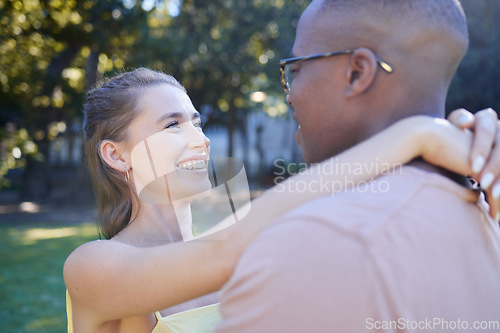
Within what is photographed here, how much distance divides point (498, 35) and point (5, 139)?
1610 cm

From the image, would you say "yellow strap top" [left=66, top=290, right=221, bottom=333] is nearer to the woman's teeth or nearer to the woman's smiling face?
the woman's smiling face

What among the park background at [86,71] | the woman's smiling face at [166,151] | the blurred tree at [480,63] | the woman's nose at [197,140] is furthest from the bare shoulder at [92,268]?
the blurred tree at [480,63]

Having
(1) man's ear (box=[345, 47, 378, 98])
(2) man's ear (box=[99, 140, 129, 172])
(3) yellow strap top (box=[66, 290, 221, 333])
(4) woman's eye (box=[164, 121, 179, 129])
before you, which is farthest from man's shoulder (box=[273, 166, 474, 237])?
(2) man's ear (box=[99, 140, 129, 172])

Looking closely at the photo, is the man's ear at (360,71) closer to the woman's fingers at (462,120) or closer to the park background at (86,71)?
the woman's fingers at (462,120)

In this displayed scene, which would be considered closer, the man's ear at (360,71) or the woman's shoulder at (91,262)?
the man's ear at (360,71)

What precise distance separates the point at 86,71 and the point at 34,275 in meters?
11.5

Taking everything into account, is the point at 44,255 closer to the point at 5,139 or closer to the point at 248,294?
the point at 5,139

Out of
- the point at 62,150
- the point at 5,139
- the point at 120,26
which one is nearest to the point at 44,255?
the point at 5,139

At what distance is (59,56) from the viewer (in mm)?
19422

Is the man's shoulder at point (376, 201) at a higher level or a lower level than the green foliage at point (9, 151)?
higher

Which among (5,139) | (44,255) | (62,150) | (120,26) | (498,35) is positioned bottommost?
(62,150)

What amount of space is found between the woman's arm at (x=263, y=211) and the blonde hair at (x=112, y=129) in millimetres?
1091

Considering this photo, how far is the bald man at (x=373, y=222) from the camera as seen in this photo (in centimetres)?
112

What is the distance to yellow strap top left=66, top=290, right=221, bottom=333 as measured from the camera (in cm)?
228
